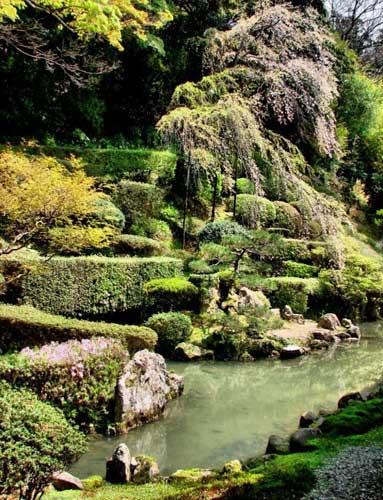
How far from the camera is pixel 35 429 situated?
11.5ft

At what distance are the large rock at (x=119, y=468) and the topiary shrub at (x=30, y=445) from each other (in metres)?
0.98

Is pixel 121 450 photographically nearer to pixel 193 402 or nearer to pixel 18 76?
pixel 193 402

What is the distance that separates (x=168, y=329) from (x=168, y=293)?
4.40 feet

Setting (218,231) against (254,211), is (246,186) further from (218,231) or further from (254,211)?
(218,231)

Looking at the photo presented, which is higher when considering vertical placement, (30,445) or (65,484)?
(30,445)

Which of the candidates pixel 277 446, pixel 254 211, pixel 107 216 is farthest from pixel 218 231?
pixel 277 446

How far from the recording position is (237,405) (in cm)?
712

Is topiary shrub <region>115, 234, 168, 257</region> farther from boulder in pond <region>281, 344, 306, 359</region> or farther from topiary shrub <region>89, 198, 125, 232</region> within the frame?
boulder in pond <region>281, 344, 306, 359</region>

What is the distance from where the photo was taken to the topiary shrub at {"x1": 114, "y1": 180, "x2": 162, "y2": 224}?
1402cm

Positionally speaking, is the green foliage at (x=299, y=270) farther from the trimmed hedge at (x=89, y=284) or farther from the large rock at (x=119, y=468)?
Answer: the large rock at (x=119, y=468)

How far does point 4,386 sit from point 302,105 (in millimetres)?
13829

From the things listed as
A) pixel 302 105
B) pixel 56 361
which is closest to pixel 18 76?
pixel 302 105

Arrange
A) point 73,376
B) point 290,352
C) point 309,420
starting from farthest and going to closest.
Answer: point 290,352 → point 309,420 → point 73,376

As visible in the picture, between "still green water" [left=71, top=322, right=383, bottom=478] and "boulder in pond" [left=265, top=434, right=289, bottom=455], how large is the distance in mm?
225
